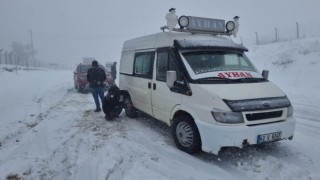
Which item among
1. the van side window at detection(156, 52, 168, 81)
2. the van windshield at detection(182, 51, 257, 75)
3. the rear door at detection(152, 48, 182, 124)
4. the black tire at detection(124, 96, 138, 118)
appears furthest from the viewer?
the black tire at detection(124, 96, 138, 118)

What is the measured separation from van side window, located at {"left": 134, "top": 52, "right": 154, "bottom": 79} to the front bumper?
256 centimetres

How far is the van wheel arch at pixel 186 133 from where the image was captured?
214 inches

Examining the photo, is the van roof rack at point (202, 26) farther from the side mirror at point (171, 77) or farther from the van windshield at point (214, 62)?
the side mirror at point (171, 77)

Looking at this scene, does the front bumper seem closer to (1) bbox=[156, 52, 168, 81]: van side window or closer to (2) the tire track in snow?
(1) bbox=[156, 52, 168, 81]: van side window

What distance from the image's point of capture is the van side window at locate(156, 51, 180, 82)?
624 centimetres

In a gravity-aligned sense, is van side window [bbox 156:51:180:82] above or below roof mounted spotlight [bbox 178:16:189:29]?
below

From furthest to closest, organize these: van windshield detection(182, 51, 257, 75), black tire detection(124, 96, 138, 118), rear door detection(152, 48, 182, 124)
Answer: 1. black tire detection(124, 96, 138, 118)
2. rear door detection(152, 48, 182, 124)
3. van windshield detection(182, 51, 257, 75)

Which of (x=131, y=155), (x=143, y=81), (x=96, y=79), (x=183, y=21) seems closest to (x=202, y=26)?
(x=183, y=21)

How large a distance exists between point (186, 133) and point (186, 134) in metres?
0.02

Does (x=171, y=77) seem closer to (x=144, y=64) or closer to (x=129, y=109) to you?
(x=144, y=64)

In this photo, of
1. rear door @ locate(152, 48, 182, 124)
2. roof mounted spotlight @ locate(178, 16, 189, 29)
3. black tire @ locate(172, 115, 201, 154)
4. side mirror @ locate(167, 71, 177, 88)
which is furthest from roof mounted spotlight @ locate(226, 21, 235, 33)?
black tire @ locate(172, 115, 201, 154)

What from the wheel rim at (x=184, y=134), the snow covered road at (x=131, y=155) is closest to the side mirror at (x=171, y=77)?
the wheel rim at (x=184, y=134)

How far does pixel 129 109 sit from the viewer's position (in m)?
8.84

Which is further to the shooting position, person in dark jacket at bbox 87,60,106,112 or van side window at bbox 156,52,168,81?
person in dark jacket at bbox 87,60,106,112
